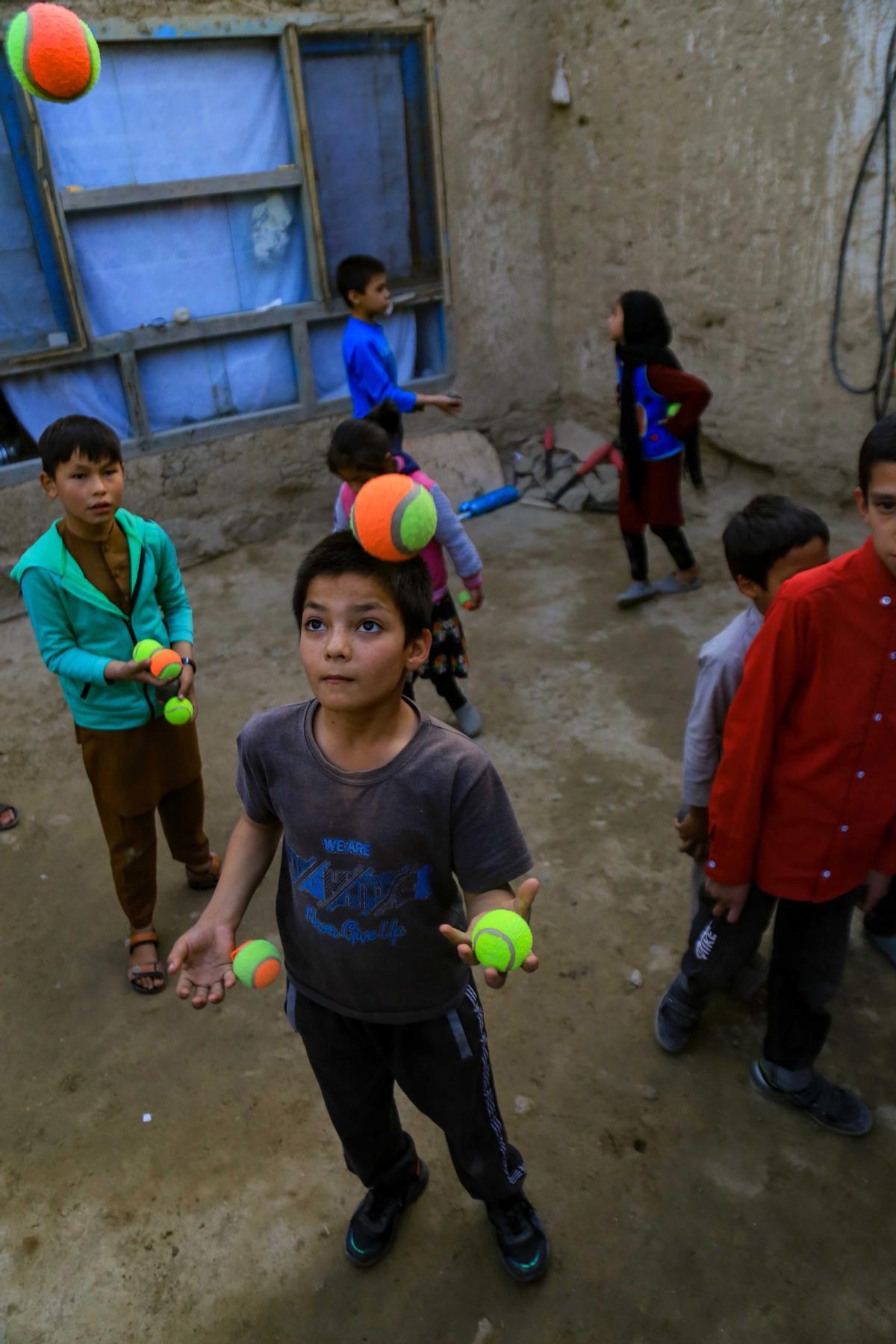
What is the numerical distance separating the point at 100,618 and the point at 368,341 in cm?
274

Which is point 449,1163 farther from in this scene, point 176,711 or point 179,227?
point 179,227

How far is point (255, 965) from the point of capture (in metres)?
1.79

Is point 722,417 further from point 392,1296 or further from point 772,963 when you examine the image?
point 392,1296

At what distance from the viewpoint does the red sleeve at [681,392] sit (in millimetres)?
4809

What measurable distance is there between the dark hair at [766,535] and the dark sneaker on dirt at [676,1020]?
1.18 meters

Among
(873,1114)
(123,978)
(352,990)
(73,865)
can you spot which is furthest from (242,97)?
(873,1114)

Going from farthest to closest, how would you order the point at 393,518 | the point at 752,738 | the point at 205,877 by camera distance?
the point at 205,877 < the point at 752,738 < the point at 393,518

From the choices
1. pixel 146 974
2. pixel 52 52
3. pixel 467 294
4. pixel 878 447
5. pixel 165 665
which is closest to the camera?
pixel 878 447

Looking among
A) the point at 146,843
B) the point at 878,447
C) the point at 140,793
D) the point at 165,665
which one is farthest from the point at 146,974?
the point at 878,447

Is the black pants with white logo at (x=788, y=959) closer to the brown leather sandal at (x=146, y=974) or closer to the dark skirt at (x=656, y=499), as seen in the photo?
the brown leather sandal at (x=146, y=974)

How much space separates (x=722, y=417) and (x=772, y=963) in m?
4.42

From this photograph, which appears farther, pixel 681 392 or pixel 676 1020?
pixel 681 392

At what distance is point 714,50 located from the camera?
524 cm

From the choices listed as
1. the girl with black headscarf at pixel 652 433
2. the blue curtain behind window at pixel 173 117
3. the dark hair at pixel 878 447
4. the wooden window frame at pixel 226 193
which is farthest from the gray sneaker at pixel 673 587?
the dark hair at pixel 878 447
